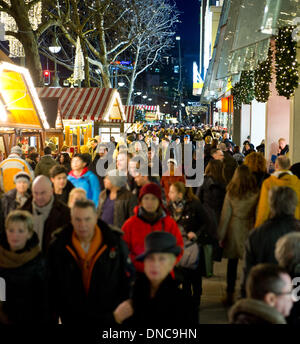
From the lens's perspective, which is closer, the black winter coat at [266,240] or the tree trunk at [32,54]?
the black winter coat at [266,240]

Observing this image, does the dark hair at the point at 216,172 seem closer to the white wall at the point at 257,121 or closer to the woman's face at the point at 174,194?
the woman's face at the point at 174,194

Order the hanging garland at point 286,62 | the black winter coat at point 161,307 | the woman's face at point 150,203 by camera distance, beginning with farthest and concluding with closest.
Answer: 1. the hanging garland at point 286,62
2. the woman's face at point 150,203
3. the black winter coat at point 161,307

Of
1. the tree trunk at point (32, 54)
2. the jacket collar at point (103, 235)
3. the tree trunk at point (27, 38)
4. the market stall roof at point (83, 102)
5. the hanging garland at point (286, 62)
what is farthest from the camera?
the tree trunk at point (32, 54)

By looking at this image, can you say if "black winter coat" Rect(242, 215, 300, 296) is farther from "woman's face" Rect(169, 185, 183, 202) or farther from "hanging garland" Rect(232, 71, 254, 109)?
"hanging garland" Rect(232, 71, 254, 109)

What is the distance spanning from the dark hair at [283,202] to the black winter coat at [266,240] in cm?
8

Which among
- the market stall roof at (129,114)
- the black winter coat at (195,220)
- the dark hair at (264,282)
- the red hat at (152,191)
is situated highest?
the market stall roof at (129,114)

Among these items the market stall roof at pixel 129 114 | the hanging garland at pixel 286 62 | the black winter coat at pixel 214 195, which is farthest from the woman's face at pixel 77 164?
the market stall roof at pixel 129 114

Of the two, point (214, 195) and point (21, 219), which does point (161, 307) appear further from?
point (214, 195)

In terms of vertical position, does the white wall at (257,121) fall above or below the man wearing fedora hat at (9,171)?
above

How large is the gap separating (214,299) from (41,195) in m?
2.72

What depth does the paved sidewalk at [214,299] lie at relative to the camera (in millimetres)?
6496

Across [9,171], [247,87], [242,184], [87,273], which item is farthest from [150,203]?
[247,87]

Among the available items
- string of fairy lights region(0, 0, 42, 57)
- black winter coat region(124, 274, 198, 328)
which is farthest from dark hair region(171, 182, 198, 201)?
string of fairy lights region(0, 0, 42, 57)

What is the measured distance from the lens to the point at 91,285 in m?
4.24
